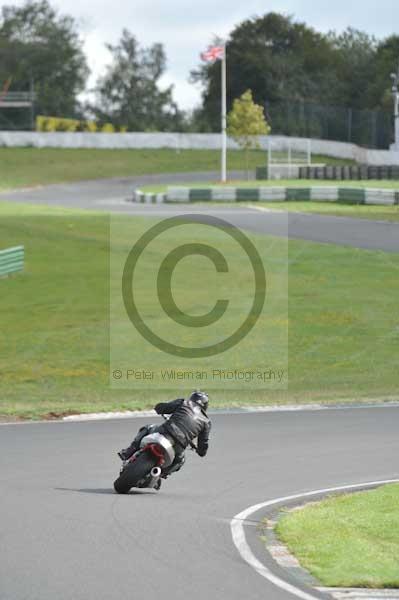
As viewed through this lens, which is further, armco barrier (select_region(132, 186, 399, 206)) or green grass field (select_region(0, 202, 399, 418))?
armco barrier (select_region(132, 186, 399, 206))

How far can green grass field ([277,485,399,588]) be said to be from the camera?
8.52 m

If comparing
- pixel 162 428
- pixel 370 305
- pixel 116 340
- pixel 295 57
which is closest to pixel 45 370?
pixel 116 340

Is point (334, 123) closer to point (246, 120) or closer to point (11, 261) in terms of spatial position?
point (246, 120)

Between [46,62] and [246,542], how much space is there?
10298 cm

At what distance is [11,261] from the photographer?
31.2 meters

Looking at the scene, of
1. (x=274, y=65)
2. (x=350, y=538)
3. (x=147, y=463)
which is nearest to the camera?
(x=350, y=538)

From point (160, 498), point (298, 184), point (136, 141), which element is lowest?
point (160, 498)

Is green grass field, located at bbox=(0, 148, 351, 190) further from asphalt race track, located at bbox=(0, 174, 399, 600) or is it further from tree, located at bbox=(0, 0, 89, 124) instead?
asphalt race track, located at bbox=(0, 174, 399, 600)

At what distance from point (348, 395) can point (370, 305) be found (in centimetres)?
671

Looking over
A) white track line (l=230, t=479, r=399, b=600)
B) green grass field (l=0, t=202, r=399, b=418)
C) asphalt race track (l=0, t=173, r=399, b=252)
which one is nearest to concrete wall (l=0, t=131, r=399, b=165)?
asphalt race track (l=0, t=173, r=399, b=252)

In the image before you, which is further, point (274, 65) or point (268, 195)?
point (274, 65)

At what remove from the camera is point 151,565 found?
28.2 feet

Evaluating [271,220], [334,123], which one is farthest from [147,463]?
[334,123]

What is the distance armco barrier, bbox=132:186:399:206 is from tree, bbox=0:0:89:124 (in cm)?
5348
